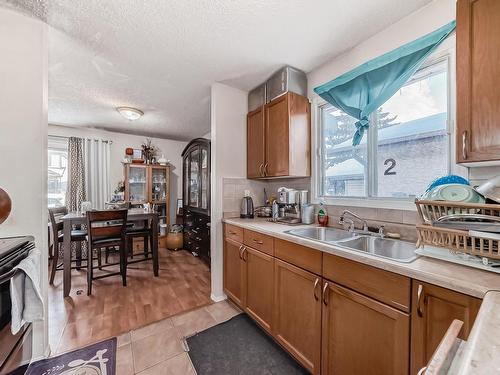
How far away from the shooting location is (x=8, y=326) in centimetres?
102

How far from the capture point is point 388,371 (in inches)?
36.1

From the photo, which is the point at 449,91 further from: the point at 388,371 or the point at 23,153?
the point at 23,153

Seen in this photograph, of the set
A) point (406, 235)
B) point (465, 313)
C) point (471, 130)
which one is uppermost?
point (471, 130)

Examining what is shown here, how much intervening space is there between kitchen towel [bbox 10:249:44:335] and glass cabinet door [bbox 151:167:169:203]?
10.6 ft

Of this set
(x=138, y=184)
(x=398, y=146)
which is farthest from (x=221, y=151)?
(x=138, y=184)

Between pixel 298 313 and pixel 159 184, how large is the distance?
3843 millimetres

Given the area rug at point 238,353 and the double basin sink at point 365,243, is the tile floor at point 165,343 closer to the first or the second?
the area rug at point 238,353

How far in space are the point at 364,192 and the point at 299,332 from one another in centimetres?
115

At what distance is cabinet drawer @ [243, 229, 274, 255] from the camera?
160 centimetres

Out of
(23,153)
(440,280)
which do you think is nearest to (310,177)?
(440,280)

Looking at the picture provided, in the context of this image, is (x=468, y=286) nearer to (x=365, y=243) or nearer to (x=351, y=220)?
(x=365, y=243)

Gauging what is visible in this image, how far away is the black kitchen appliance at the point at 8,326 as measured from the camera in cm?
97

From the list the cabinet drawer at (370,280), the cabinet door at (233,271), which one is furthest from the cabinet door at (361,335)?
the cabinet door at (233,271)

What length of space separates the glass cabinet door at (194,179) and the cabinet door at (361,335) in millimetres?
2709
